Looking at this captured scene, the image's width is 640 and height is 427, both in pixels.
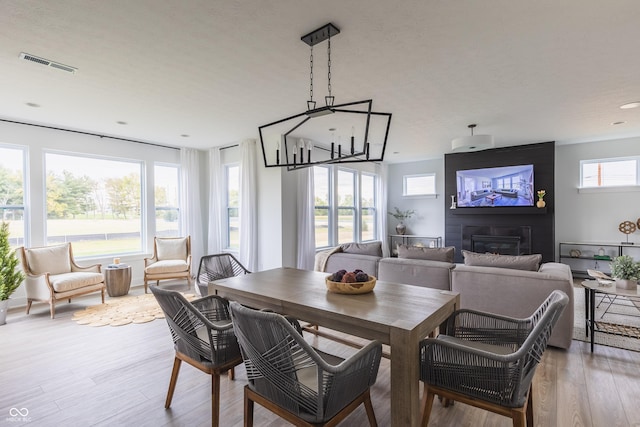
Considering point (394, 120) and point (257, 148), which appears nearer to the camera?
point (394, 120)

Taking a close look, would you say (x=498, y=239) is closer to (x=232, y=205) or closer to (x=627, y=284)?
(x=627, y=284)

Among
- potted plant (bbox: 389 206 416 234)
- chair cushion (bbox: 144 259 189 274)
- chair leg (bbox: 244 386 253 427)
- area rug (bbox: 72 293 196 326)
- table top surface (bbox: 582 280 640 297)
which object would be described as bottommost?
area rug (bbox: 72 293 196 326)

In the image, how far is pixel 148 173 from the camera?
580 centimetres

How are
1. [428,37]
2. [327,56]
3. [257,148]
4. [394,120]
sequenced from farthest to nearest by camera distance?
[257,148], [394,120], [327,56], [428,37]

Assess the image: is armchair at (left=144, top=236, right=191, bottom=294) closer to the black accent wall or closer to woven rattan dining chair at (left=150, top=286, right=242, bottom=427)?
woven rattan dining chair at (left=150, top=286, right=242, bottom=427)

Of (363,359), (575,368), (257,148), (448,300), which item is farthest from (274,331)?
(257,148)

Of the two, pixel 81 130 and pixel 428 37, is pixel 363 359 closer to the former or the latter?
pixel 428 37

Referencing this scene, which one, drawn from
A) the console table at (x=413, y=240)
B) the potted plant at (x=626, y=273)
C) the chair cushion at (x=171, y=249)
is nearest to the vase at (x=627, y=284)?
the potted plant at (x=626, y=273)

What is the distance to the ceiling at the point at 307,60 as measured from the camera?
2006 millimetres

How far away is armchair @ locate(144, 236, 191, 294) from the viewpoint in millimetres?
5152

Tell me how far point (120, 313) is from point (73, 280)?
0.78 meters

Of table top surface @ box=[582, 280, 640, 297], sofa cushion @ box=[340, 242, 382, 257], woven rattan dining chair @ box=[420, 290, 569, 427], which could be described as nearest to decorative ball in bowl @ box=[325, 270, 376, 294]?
woven rattan dining chair @ box=[420, 290, 569, 427]

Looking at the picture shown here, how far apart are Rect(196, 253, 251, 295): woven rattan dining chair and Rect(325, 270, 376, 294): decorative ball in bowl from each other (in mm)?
1281

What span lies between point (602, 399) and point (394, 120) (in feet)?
11.8
